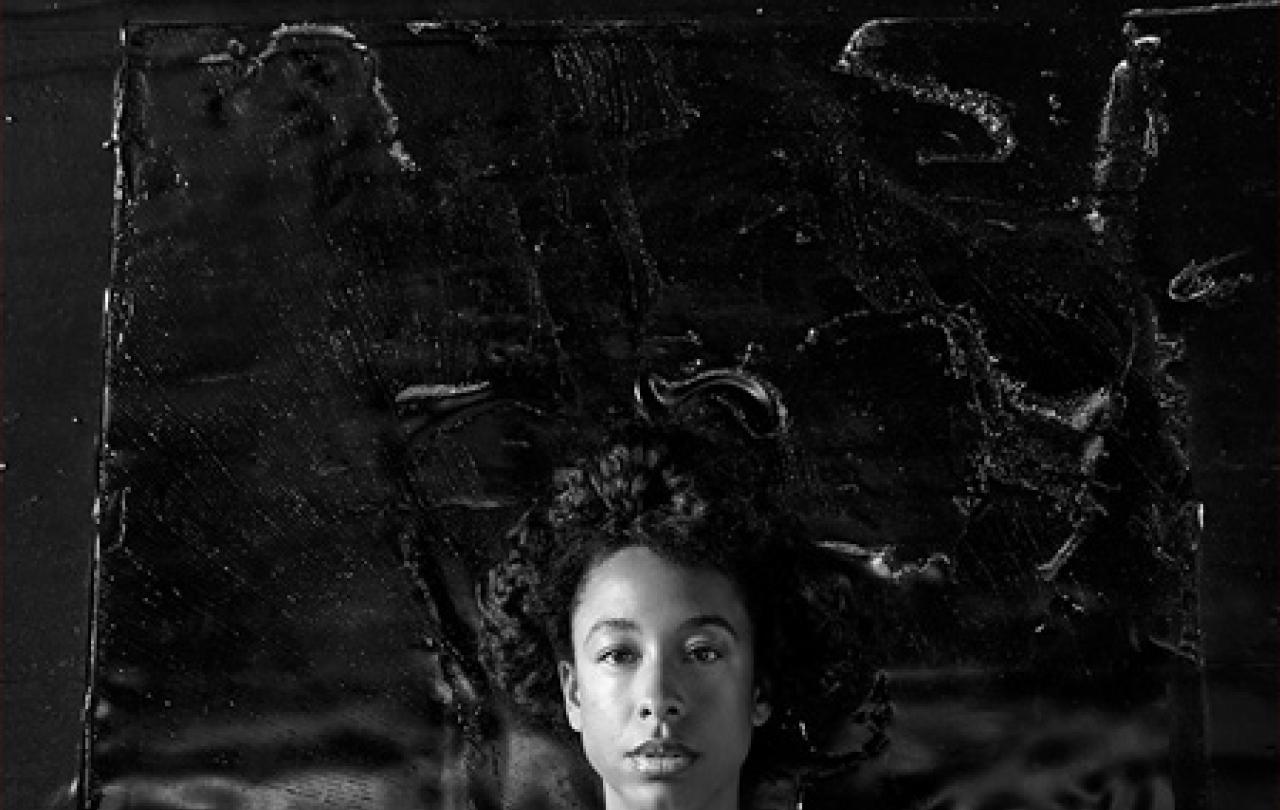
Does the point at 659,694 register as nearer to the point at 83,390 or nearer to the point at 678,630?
the point at 678,630

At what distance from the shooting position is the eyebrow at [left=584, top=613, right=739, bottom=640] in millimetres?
1262

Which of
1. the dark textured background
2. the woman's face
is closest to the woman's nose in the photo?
the woman's face

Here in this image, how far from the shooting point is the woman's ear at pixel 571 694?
1.31 m

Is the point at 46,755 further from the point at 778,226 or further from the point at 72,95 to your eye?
the point at 778,226

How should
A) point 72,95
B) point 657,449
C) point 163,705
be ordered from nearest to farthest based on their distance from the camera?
point 657,449 → point 163,705 → point 72,95

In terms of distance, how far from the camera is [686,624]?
1.26 meters

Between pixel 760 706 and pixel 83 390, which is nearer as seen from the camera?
pixel 760 706

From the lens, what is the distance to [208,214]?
1.55 meters

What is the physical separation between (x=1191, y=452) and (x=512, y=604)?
2.06 feet

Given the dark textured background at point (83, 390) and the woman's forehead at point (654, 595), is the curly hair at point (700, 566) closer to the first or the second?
the woman's forehead at point (654, 595)

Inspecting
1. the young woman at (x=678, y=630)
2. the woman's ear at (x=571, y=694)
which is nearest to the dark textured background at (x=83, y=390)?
the young woman at (x=678, y=630)

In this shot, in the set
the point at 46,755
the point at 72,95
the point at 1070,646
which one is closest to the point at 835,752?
the point at 1070,646

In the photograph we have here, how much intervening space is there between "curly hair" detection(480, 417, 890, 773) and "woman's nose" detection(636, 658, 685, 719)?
0.29ft

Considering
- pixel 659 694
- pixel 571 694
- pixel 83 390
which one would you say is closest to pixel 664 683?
pixel 659 694
